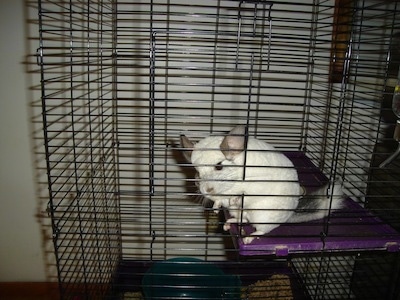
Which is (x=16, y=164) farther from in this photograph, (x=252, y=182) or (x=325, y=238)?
(x=325, y=238)

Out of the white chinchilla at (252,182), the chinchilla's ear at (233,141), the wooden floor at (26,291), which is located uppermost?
the chinchilla's ear at (233,141)

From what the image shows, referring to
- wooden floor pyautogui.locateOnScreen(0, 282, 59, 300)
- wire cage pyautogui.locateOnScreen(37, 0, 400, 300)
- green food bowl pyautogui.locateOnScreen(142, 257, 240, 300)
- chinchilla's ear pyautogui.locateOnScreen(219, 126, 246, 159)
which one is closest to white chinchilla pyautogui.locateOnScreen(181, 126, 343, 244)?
chinchilla's ear pyautogui.locateOnScreen(219, 126, 246, 159)

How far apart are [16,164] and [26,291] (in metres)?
0.84

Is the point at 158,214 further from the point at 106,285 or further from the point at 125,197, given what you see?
the point at 106,285

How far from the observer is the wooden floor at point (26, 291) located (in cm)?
198

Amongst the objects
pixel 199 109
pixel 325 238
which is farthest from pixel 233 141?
pixel 325 238

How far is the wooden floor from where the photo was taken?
78.0 inches

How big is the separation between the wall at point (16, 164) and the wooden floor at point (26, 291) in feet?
0.10

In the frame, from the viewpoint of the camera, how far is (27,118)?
1.72 metres

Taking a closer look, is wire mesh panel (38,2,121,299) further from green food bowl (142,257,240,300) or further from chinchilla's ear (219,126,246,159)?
chinchilla's ear (219,126,246,159)

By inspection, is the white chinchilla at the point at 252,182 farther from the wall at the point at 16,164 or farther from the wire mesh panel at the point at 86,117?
the wall at the point at 16,164

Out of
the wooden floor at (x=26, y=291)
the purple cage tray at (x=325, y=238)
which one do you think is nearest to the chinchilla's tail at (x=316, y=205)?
the purple cage tray at (x=325, y=238)

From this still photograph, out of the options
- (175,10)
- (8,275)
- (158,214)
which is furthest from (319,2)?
(8,275)

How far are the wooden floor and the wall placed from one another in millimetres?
31
